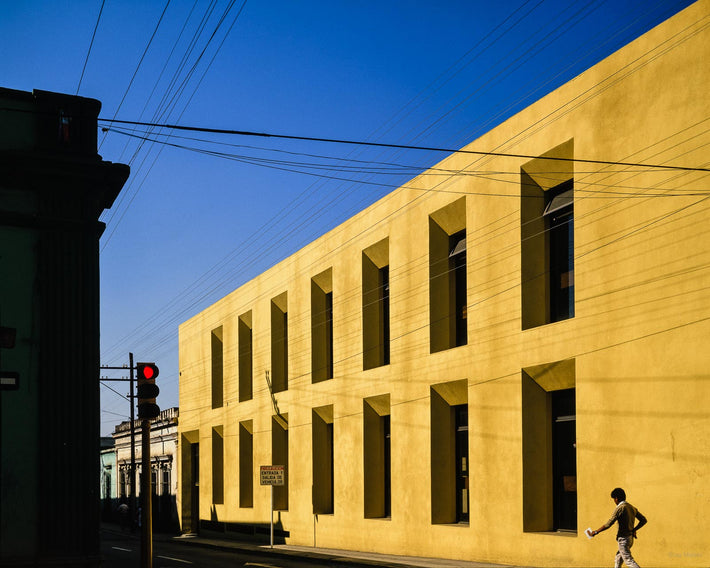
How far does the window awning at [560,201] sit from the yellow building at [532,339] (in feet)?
0.16

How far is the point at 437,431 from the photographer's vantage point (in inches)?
881

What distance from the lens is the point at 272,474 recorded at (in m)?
28.8

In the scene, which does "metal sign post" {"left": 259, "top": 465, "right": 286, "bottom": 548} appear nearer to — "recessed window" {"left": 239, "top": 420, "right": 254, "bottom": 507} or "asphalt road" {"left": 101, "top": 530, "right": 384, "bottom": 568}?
"asphalt road" {"left": 101, "top": 530, "right": 384, "bottom": 568}

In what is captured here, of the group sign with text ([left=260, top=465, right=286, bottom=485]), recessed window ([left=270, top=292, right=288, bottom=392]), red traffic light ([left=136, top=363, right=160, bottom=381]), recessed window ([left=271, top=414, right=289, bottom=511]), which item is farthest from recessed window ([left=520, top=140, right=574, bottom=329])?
recessed window ([left=270, top=292, right=288, bottom=392])

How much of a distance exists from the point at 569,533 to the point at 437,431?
5135 mm

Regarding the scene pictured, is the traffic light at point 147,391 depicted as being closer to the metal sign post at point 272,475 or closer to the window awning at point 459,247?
the window awning at point 459,247

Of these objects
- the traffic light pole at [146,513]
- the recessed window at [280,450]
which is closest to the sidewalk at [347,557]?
the recessed window at [280,450]

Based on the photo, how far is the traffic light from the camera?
39.4ft

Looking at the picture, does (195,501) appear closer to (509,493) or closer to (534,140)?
(509,493)

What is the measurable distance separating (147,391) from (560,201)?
10272 mm

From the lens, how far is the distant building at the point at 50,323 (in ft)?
43.2

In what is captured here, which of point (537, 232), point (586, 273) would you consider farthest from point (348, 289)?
point (586, 273)

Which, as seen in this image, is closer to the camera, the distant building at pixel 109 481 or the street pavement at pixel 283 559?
the street pavement at pixel 283 559

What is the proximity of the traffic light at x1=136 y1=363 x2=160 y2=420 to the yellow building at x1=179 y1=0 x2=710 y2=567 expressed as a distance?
651cm
